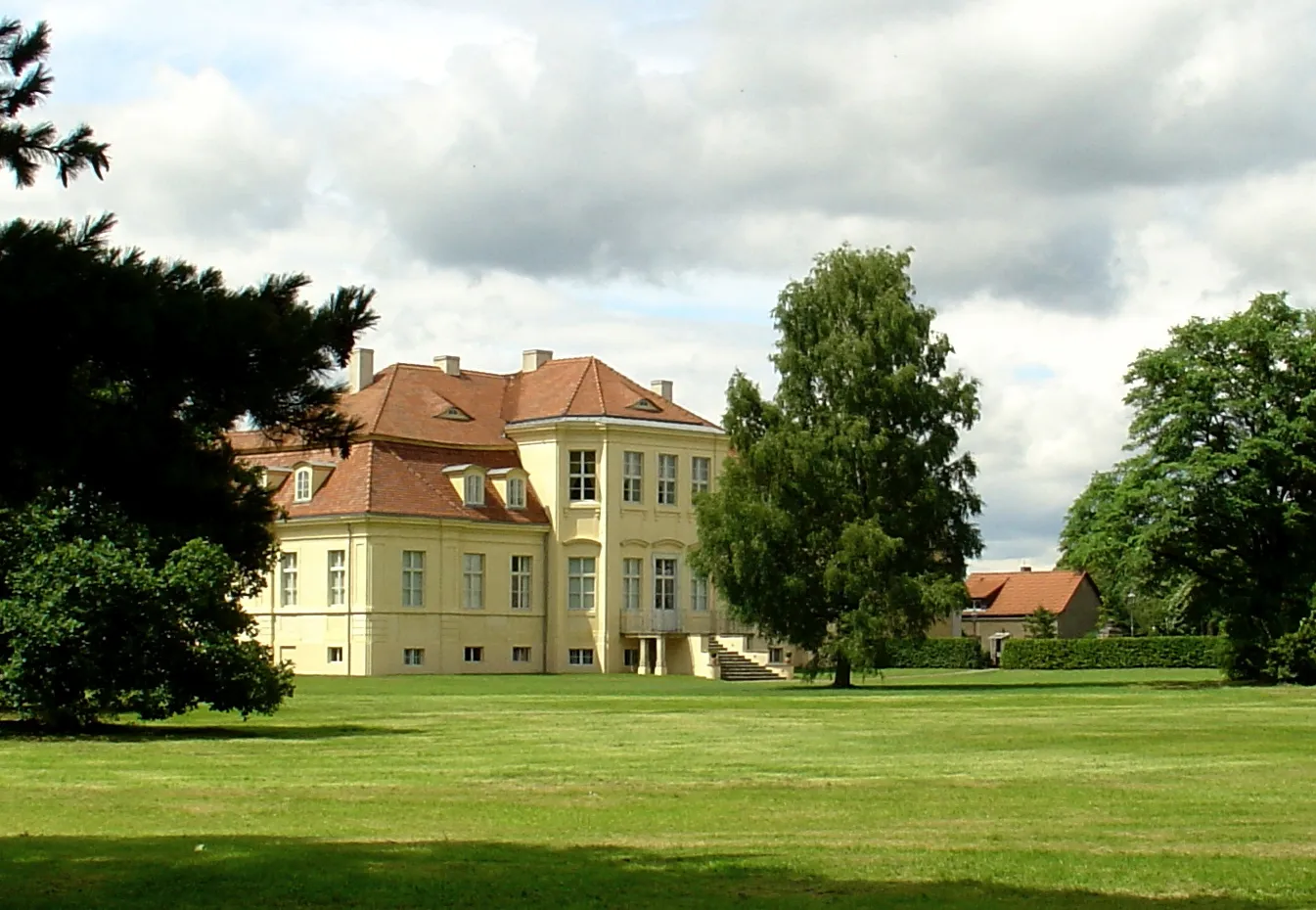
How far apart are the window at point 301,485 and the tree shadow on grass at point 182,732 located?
1376 inches

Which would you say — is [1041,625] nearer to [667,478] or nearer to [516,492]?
[667,478]

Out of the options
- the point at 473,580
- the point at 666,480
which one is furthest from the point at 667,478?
the point at 473,580

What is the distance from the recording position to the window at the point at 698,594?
71.4m

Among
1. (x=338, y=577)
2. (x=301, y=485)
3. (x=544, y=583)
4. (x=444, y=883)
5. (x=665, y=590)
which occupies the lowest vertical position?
(x=444, y=883)

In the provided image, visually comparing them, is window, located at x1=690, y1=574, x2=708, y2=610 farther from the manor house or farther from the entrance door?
the entrance door

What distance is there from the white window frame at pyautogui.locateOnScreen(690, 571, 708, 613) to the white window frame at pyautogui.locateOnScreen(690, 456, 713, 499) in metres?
3.21

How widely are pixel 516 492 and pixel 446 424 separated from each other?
3578mm

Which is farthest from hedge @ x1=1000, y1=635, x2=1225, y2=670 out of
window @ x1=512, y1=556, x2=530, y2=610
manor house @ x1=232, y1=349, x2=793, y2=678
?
window @ x1=512, y1=556, x2=530, y2=610

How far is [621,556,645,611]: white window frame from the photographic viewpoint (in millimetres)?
70000

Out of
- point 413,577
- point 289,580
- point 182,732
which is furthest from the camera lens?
point 289,580

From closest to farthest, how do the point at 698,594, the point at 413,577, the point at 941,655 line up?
the point at 413,577 < the point at 698,594 < the point at 941,655

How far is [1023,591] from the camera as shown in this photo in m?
110

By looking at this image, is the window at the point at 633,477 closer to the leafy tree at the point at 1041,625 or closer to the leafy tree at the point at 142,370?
the leafy tree at the point at 1041,625

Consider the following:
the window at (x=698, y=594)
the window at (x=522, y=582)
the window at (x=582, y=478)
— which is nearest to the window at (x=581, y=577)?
the window at (x=522, y=582)
